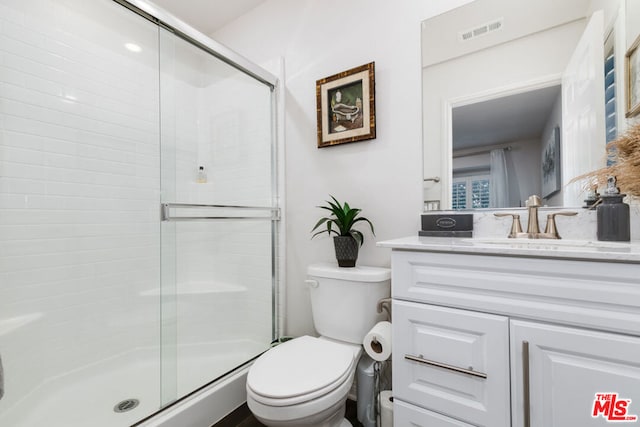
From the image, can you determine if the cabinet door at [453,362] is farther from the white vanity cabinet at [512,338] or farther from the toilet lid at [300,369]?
the toilet lid at [300,369]

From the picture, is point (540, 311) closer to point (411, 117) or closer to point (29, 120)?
point (411, 117)

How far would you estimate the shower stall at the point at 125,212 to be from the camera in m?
1.41

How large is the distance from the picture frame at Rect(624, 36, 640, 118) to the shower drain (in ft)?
7.64

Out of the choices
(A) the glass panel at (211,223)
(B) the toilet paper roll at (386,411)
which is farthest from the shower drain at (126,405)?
(B) the toilet paper roll at (386,411)

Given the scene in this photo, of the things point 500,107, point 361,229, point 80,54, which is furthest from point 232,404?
point 80,54

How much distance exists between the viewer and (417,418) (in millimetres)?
1021

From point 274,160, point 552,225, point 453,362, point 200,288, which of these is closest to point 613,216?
point 552,225

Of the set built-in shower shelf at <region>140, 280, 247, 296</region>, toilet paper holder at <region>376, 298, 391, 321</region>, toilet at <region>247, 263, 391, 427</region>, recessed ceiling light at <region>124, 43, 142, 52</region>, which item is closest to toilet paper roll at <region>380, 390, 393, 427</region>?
toilet at <region>247, 263, 391, 427</region>

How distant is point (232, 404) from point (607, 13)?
2.29 metres

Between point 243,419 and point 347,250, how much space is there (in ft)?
3.18

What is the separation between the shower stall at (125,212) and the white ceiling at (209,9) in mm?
595

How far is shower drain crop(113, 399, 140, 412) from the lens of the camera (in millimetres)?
1396

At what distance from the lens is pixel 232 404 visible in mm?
1515

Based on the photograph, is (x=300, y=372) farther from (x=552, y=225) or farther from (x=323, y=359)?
(x=552, y=225)
